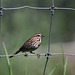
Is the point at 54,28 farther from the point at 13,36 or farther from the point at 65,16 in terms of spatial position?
the point at 13,36

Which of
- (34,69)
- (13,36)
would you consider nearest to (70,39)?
(13,36)

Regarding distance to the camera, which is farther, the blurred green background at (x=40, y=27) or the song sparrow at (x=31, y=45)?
the blurred green background at (x=40, y=27)

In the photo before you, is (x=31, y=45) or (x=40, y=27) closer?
(x=31, y=45)

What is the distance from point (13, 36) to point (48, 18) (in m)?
1.54

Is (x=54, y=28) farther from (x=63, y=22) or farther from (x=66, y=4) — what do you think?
(x=66, y=4)

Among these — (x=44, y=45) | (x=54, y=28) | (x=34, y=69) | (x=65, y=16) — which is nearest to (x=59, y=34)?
(x=54, y=28)

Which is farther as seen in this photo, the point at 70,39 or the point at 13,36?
the point at 70,39

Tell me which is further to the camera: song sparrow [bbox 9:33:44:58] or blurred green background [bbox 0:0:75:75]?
blurred green background [bbox 0:0:75:75]

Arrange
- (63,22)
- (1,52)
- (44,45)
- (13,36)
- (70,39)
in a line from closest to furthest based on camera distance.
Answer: (1,52) → (44,45) → (13,36) → (70,39) → (63,22)

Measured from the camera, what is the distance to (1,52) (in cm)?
536

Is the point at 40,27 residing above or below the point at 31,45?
below

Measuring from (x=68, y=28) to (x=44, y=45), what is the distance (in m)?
2.11

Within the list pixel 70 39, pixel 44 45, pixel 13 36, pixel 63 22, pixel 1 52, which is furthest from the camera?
pixel 63 22

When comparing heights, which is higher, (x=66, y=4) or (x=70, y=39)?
(x=66, y=4)
